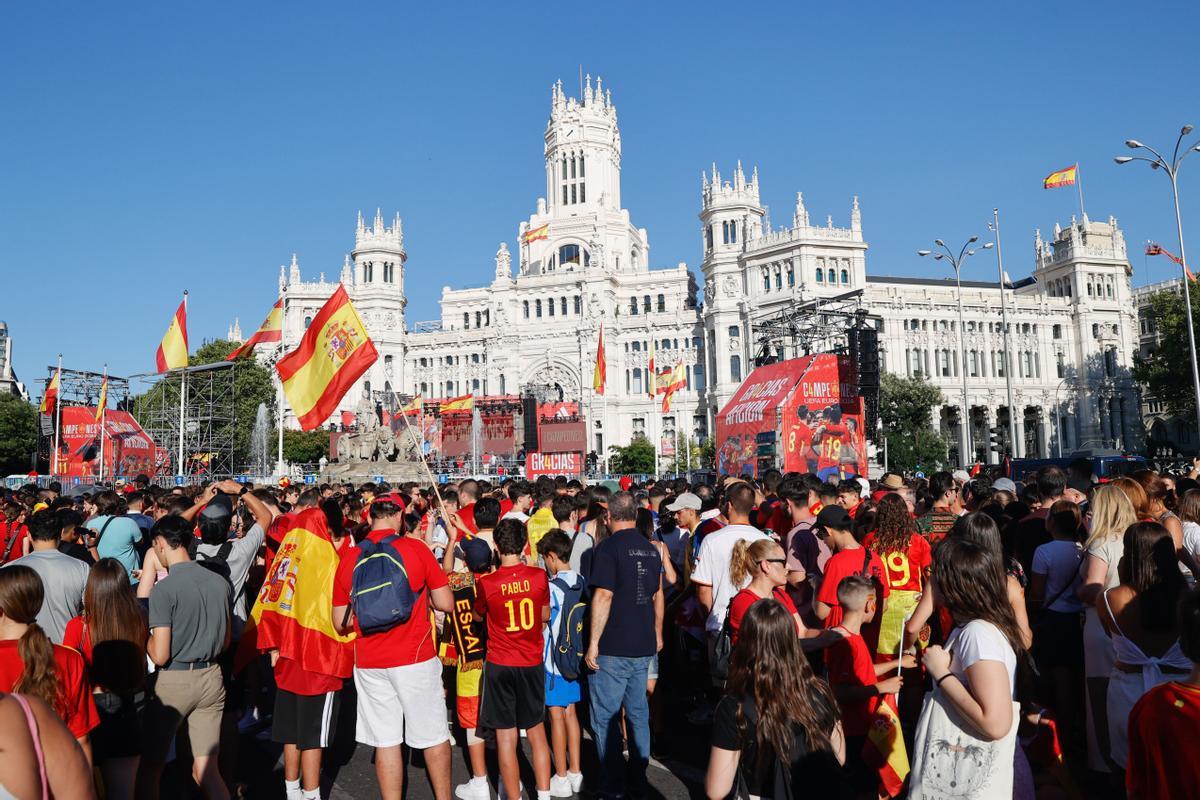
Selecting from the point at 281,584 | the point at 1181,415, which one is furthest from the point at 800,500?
the point at 1181,415

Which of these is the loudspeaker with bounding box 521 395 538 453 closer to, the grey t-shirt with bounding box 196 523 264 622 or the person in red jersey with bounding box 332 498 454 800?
the grey t-shirt with bounding box 196 523 264 622

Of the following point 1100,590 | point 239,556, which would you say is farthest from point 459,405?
point 1100,590

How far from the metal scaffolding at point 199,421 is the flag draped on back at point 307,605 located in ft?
179

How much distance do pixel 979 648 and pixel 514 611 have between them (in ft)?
11.2

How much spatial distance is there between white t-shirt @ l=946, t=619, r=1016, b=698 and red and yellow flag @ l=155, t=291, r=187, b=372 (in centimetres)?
3511

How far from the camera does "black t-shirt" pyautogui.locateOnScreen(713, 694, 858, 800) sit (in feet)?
12.4

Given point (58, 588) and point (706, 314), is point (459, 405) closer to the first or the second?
point (706, 314)

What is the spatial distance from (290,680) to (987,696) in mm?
4800

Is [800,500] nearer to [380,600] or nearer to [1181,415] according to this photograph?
[380,600]

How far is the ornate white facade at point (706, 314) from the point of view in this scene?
237 ft

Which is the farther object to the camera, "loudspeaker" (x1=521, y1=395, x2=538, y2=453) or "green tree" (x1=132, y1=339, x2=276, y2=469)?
"green tree" (x1=132, y1=339, x2=276, y2=469)

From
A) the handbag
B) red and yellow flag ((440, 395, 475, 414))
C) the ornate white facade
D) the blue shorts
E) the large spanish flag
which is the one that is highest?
the ornate white facade

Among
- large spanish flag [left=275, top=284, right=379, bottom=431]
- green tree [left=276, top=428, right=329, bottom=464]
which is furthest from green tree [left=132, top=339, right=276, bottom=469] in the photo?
large spanish flag [left=275, top=284, right=379, bottom=431]

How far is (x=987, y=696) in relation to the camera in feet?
12.5
